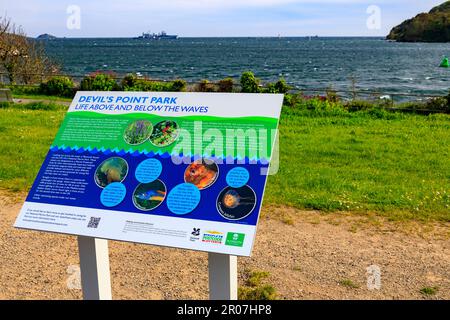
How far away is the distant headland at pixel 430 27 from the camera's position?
477ft

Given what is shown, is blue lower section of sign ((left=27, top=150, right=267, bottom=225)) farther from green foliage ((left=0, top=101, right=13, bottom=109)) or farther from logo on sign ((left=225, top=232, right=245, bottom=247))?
green foliage ((left=0, top=101, right=13, bottom=109))

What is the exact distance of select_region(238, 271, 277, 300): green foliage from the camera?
504 cm

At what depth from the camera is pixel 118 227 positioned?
372 centimetres

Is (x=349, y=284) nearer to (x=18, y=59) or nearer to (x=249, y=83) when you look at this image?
(x=249, y=83)

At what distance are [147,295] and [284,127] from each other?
8.56 metres

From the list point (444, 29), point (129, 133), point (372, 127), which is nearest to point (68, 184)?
point (129, 133)

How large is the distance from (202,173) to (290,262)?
2.48 metres

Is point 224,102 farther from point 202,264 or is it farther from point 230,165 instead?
point 202,264

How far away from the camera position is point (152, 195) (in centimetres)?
382

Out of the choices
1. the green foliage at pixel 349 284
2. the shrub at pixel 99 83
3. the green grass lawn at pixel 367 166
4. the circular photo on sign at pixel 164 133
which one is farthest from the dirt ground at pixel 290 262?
the shrub at pixel 99 83

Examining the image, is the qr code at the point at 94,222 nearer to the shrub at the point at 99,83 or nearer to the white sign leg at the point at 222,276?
the white sign leg at the point at 222,276

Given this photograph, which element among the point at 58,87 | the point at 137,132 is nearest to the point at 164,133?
the point at 137,132

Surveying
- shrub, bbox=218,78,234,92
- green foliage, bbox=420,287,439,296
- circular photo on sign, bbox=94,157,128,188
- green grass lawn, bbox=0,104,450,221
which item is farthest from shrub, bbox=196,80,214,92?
circular photo on sign, bbox=94,157,128,188

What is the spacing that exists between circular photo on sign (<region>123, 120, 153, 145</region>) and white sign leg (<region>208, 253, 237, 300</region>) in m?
1.09
